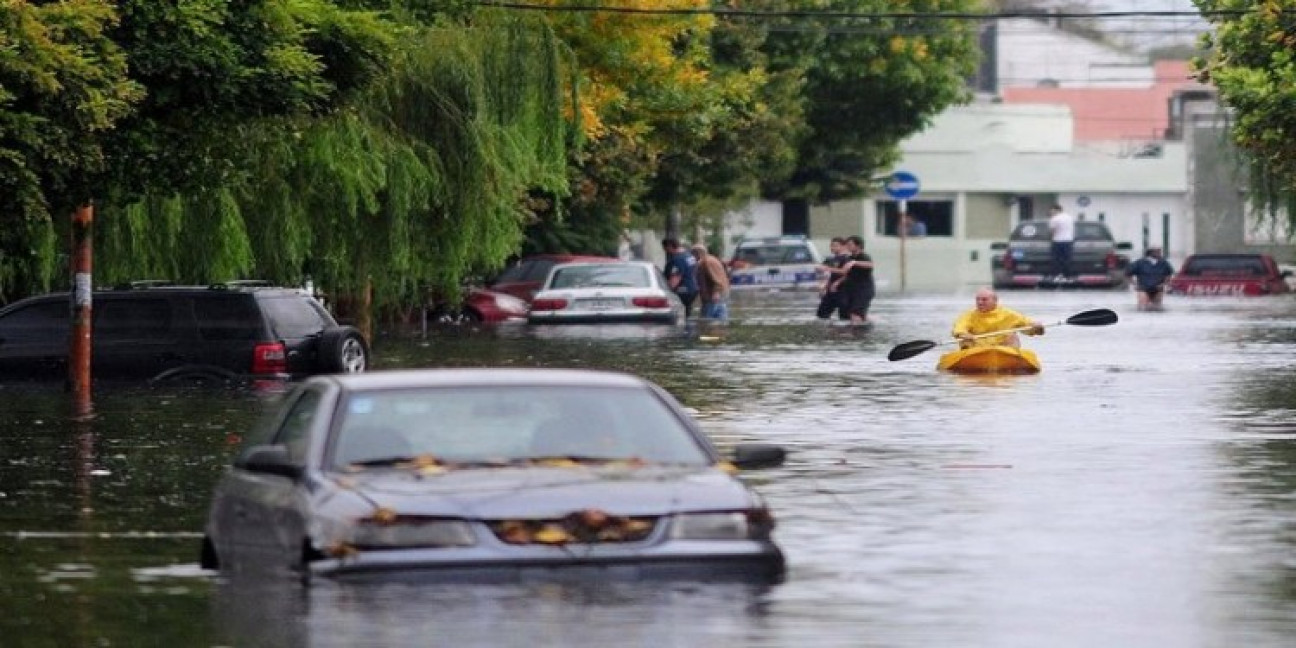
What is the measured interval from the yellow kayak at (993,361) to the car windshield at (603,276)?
17.1m

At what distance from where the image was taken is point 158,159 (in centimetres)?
2667

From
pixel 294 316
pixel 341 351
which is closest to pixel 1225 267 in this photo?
pixel 294 316

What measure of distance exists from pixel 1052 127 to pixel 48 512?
10153 cm

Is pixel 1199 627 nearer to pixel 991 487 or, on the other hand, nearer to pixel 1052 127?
pixel 991 487

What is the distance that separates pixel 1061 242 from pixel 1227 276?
4079 mm

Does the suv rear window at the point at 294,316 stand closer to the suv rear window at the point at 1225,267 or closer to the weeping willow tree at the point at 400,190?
the weeping willow tree at the point at 400,190

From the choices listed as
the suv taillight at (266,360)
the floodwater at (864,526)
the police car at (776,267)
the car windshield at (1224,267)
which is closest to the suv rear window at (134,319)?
the floodwater at (864,526)

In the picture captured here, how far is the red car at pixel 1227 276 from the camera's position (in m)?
75.4

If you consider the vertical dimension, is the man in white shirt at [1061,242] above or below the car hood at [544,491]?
below

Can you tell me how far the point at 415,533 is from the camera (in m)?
12.5

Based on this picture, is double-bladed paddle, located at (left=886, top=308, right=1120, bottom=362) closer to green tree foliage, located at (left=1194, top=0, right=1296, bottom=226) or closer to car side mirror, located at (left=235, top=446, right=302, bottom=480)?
green tree foliage, located at (left=1194, top=0, right=1296, bottom=226)

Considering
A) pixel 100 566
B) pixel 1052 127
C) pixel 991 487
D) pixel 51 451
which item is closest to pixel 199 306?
pixel 51 451

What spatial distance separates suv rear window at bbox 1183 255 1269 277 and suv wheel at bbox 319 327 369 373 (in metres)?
45.2

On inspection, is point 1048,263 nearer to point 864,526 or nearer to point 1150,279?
point 1150,279
